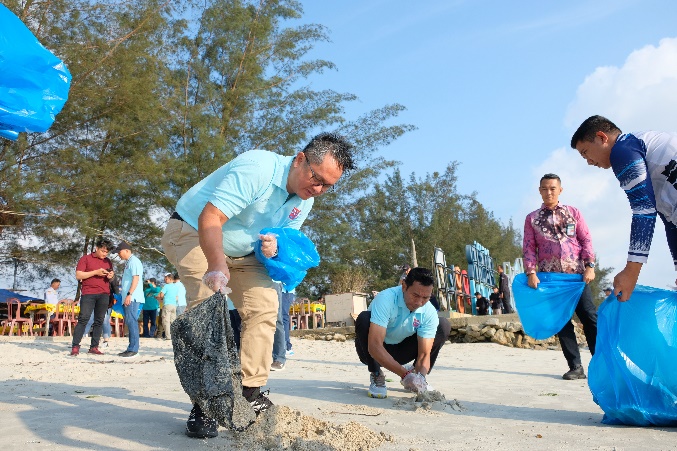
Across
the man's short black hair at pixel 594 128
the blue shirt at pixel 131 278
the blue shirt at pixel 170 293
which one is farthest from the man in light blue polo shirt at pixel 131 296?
the man's short black hair at pixel 594 128

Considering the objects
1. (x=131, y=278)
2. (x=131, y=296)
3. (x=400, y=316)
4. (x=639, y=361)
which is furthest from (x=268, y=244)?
(x=131, y=278)

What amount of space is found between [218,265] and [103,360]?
5835 mm

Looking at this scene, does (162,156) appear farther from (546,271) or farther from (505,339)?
(546,271)

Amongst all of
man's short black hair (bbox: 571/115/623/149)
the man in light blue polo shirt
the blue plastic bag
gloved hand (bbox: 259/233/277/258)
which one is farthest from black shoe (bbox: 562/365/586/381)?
the man in light blue polo shirt

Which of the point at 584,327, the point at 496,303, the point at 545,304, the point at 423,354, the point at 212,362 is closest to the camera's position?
the point at 212,362

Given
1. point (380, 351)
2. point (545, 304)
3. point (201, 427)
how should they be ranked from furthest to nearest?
point (545, 304)
point (380, 351)
point (201, 427)

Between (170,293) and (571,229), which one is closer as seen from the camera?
(571,229)

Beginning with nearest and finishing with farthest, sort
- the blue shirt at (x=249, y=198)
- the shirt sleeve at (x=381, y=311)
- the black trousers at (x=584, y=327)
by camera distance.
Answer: the blue shirt at (x=249, y=198) → the shirt sleeve at (x=381, y=311) → the black trousers at (x=584, y=327)

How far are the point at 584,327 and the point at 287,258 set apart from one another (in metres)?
3.51

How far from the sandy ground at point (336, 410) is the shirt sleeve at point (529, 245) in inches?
42.1

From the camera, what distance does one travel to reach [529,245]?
625cm

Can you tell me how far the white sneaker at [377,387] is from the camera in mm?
4723

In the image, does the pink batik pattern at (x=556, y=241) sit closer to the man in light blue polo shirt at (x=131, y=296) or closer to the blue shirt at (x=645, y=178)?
the blue shirt at (x=645, y=178)

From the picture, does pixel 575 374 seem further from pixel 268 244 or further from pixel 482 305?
pixel 482 305
